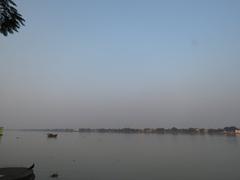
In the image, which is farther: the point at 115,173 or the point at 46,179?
the point at 115,173

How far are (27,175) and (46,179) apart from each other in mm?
4636

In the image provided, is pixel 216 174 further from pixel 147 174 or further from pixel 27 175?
pixel 27 175

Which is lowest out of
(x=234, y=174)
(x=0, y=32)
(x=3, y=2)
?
(x=234, y=174)

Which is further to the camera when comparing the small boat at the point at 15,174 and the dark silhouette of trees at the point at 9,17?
the small boat at the point at 15,174

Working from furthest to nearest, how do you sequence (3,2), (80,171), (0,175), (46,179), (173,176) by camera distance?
(80,171), (173,176), (46,179), (0,175), (3,2)

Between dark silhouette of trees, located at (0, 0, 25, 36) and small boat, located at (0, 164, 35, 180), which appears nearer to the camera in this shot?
dark silhouette of trees, located at (0, 0, 25, 36)

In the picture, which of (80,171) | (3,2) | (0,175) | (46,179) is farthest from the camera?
(80,171)

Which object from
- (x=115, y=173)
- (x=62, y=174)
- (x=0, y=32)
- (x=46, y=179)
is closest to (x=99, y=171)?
(x=115, y=173)

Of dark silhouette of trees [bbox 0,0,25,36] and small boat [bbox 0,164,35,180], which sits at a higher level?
dark silhouette of trees [bbox 0,0,25,36]

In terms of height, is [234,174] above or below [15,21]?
below

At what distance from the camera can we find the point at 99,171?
3706 centimetres

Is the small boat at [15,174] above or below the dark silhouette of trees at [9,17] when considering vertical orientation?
below

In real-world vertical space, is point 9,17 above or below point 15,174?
above

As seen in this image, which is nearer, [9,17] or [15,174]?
[9,17]
